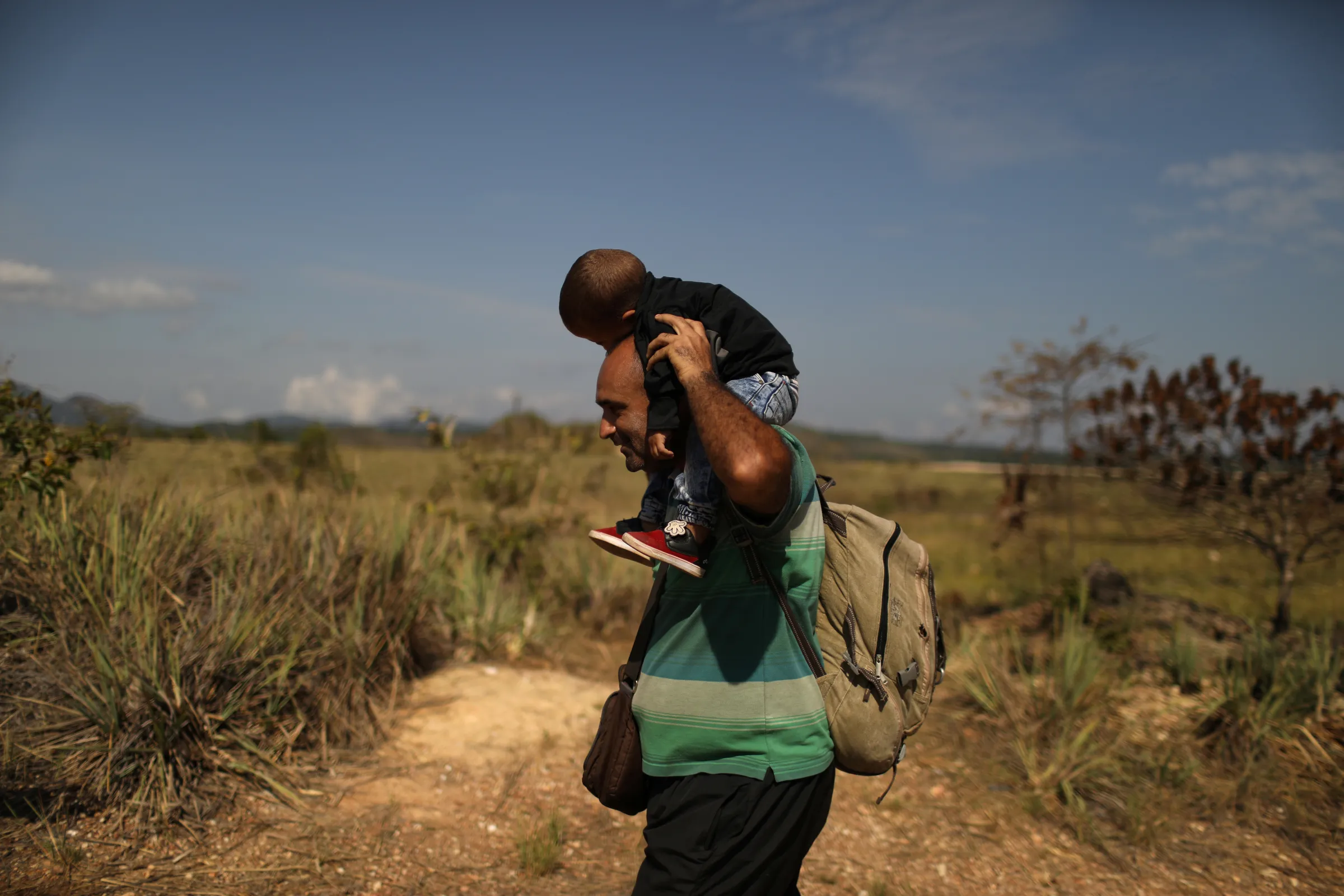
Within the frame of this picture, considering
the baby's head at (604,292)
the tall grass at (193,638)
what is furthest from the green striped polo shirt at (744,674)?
the tall grass at (193,638)

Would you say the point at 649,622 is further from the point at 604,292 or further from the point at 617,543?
the point at 604,292

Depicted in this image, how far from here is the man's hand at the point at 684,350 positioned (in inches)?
74.7

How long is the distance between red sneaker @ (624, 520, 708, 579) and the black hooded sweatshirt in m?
0.31

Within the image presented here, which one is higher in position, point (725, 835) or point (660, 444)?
point (660, 444)

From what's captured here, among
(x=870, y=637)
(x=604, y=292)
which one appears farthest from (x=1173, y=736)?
(x=604, y=292)

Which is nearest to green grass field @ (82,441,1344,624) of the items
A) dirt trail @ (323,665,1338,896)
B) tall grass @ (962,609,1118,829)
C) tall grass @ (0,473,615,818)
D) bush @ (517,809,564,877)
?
tall grass @ (0,473,615,818)

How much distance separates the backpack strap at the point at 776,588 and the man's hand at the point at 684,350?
0.37 meters

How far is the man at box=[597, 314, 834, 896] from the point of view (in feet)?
6.55

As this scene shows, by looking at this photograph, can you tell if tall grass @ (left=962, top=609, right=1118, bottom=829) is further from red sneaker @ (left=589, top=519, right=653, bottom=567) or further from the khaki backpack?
red sneaker @ (left=589, top=519, right=653, bottom=567)

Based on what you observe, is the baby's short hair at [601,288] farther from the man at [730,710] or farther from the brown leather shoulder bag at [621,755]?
the brown leather shoulder bag at [621,755]

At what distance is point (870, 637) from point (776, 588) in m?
0.27

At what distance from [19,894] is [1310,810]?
19.9 feet

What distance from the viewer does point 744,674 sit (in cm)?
204

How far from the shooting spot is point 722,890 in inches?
78.0
